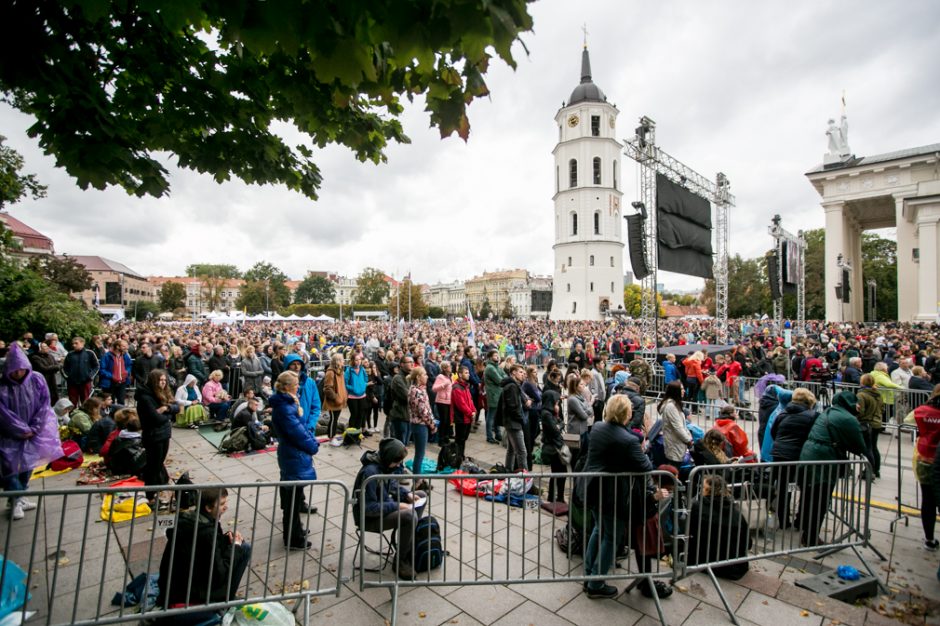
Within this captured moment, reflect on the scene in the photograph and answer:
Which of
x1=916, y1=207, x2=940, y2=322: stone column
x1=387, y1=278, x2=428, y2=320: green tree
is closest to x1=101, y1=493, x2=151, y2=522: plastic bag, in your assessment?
x1=916, y1=207, x2=940, y2=322: stone column

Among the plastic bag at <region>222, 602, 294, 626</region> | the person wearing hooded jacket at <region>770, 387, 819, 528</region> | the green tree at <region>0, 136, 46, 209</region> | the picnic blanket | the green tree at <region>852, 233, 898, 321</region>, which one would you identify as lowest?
the picnic blanket

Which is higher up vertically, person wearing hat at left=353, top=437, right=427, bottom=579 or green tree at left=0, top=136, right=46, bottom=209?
green tree at left=0, top=136, right=46, bottom=209

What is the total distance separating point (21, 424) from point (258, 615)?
361 cm

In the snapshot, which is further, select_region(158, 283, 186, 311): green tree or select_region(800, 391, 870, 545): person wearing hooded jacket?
select_region(158, 283, 186, 311): green tree

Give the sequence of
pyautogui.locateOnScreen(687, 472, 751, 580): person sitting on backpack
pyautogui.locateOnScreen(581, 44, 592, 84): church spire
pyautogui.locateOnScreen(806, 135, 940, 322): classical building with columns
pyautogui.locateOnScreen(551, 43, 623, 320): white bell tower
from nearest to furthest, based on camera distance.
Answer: pyautogui.locateOnScreen(687, 472, 751, 580): person sitting on backpack
pyautogui.locateOnScreen(806, 135, 940, 322): classical building with columns
pyautogui.locateOnScreen(551, 43, 623, 320): white bell tower
pyautogui.locateOnScreen(581, 44, 592, 84): church spire

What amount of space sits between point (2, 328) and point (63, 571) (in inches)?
541

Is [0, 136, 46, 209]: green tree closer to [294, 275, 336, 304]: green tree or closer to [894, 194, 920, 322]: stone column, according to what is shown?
[894, 194, 920, 322]: stone column

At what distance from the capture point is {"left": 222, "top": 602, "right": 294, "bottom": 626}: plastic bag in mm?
3115

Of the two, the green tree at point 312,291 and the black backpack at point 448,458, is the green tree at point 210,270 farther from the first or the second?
the black backpack at point 448,458

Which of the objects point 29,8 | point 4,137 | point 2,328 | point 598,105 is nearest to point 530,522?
point 29,8

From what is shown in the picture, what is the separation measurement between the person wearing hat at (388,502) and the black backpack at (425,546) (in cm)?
6

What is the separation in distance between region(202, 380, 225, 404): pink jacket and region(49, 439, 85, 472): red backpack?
2522 mm

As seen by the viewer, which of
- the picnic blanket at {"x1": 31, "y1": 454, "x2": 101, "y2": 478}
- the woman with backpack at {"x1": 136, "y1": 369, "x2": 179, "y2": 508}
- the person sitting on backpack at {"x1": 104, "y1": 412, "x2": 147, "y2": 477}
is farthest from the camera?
the picnic blanket at {"x1": 31, "y1": 454, "x2": 101, "y2": 478}

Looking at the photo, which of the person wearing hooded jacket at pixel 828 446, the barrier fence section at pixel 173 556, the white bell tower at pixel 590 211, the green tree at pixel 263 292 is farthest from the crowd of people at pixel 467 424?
the green tree at pixel 263 292
